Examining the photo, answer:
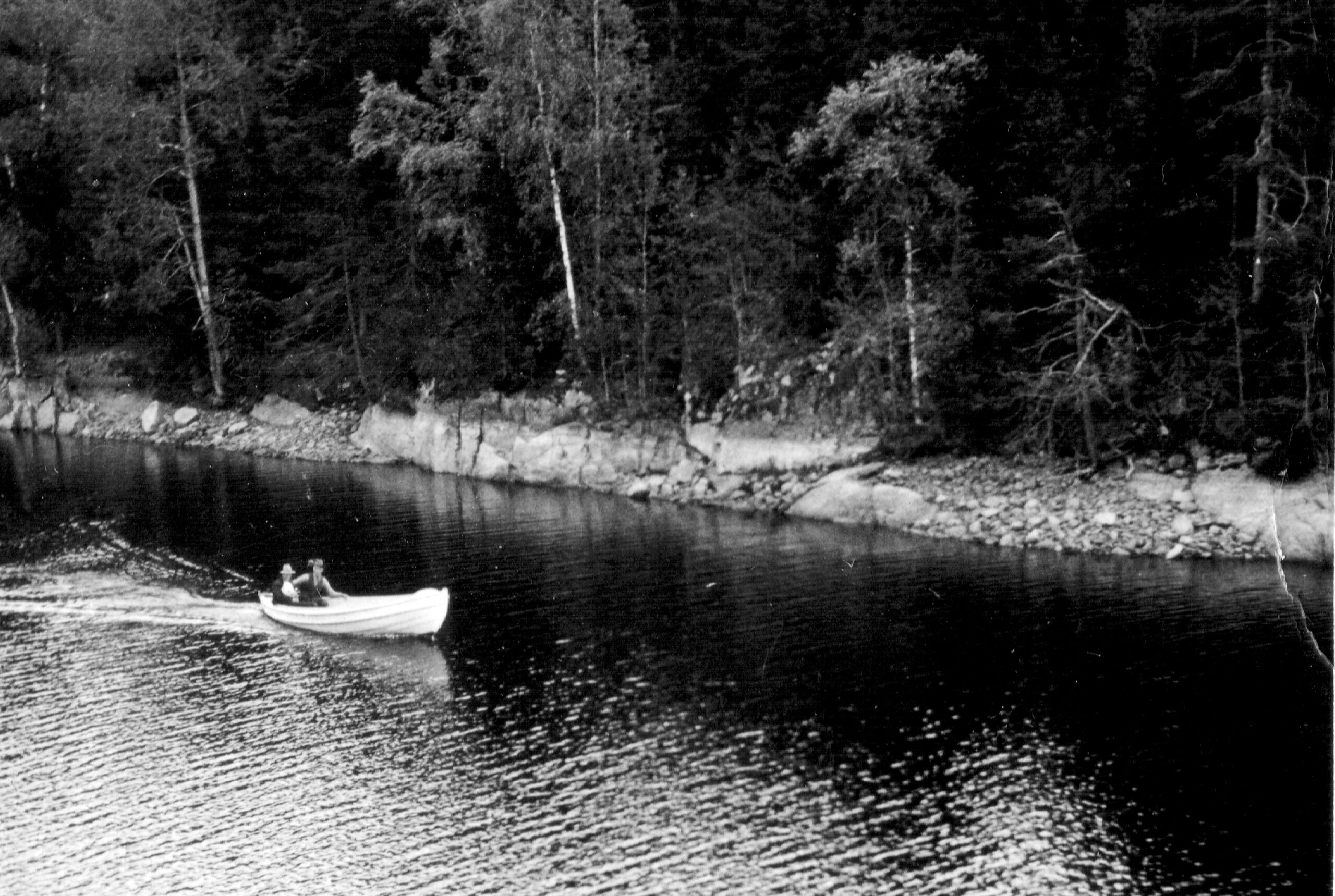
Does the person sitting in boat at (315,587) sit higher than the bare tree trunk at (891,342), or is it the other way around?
the bare tree trunk at (891,342)

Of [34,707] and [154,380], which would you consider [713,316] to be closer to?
[34,707]

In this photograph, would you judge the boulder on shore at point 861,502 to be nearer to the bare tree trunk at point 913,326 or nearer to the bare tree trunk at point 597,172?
the bare tree trunk at point 913,326

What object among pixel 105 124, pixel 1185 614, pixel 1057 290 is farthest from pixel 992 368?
pixel 105 124

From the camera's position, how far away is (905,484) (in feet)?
143

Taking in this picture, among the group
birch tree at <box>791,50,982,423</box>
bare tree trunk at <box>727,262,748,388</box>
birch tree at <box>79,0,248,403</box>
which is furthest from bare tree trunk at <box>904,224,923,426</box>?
birch tree at <box>79,0,248,403</box>

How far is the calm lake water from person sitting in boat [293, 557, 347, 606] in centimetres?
120

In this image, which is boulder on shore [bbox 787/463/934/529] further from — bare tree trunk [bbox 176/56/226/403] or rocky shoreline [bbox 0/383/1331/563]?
bare tree trunk [bbox 176/56/226/403]

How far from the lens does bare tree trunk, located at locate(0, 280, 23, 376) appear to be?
72.4m

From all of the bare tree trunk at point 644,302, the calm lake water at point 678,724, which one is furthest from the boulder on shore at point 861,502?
the bare tree trunk at point 644,302

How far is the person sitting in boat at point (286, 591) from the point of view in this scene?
35.0m

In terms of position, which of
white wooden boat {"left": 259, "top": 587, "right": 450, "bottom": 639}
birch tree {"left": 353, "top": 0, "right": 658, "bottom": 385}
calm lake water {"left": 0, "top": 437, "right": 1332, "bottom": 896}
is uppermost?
birch tree {"left": 353, "top": 0, "right": 658, "bottom": 385}

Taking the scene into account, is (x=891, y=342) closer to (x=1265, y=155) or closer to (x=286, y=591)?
(x=1265, y=155)

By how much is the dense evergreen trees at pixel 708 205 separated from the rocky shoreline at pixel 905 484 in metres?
1.56

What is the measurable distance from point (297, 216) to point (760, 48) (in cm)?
2771
